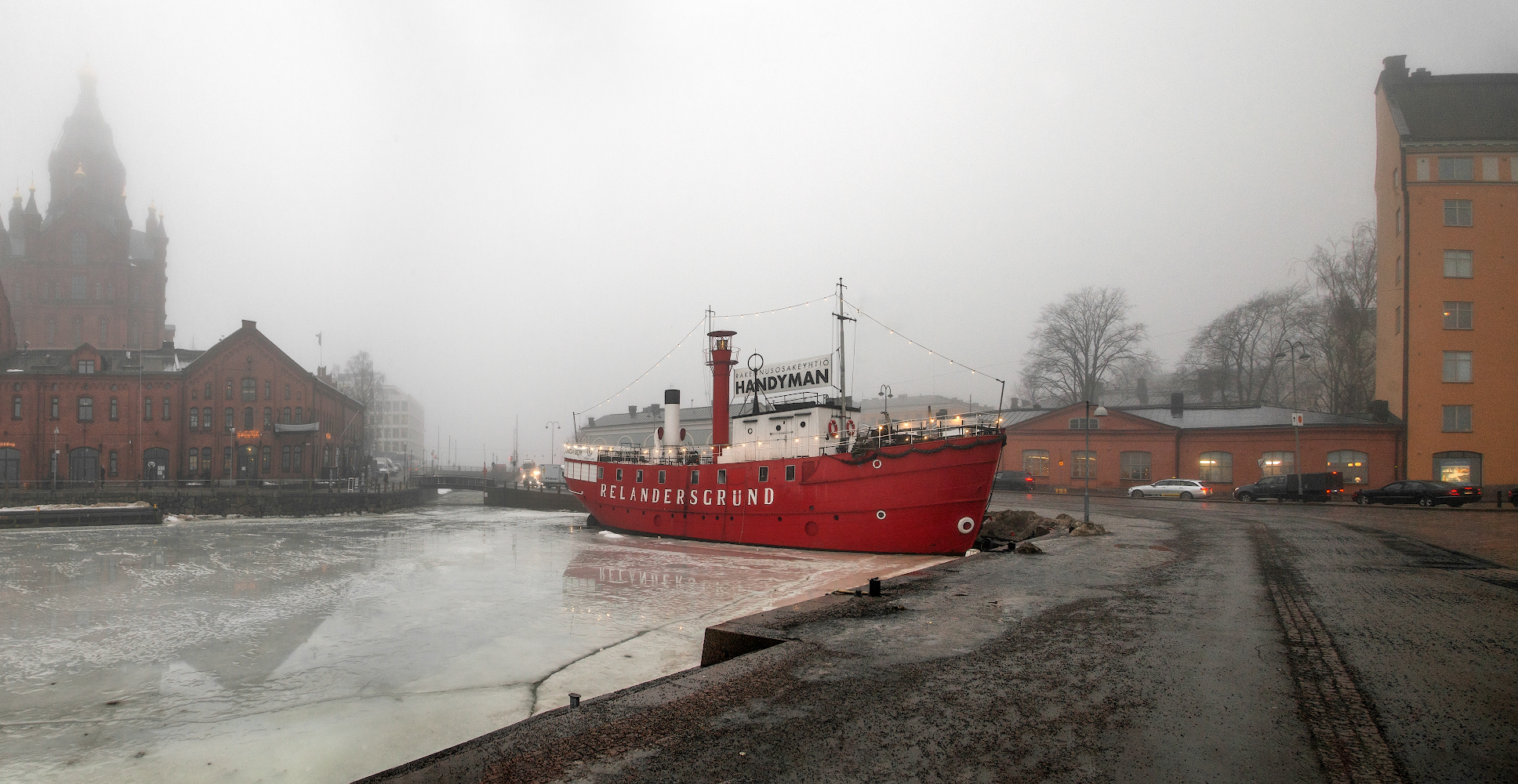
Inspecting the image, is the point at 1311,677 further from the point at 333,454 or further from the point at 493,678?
the point at 333,454

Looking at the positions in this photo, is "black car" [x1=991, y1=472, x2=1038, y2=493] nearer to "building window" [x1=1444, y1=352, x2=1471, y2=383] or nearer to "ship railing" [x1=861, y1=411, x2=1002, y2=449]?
"building window" [x1=1444, y1=352, x2=1471, y2=383]

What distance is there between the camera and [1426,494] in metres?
29.5

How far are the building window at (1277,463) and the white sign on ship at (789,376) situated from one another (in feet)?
94.2

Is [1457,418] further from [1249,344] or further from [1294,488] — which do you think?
[1249,344]

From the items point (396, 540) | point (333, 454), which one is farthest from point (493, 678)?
point (333, 454)

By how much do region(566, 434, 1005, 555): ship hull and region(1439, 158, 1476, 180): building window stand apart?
109 feet

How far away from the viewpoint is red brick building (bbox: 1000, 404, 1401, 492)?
37.5 m

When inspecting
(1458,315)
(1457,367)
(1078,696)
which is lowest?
(1078,696)

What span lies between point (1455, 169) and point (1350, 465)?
600 inches

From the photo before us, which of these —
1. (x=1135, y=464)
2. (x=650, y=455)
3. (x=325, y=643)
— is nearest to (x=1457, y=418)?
(x=1135, y=464)

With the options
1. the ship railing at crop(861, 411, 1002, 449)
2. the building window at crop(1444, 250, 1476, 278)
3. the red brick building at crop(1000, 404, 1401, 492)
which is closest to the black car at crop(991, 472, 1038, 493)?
the red brick building at crop(1000, 404, 1401, 492)

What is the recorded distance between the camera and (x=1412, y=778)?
4.23 meters

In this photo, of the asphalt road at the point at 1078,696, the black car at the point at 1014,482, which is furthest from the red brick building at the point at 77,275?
the asphalt road at the point at 1078,696

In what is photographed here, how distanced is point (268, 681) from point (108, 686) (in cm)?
213
